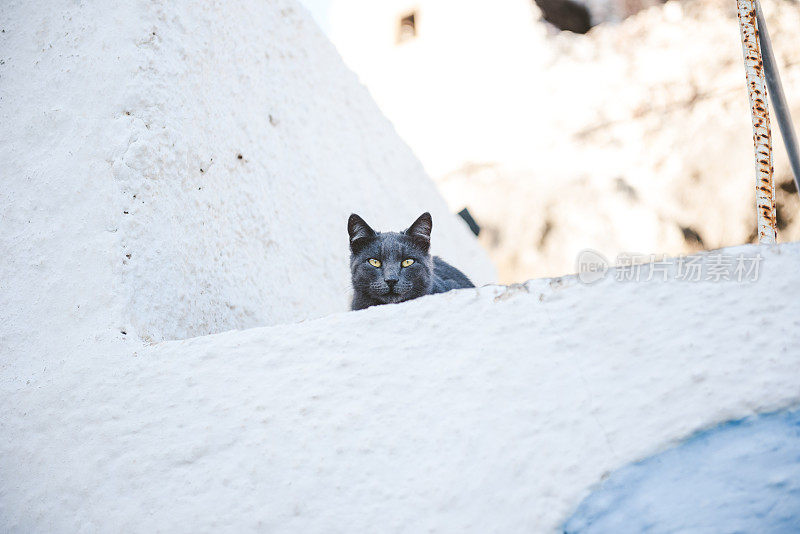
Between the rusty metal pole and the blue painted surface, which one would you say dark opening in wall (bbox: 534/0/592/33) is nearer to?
the rusty metal pole

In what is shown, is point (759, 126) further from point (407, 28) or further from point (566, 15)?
point (407, 28)

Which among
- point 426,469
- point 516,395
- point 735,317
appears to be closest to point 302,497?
point 426,469

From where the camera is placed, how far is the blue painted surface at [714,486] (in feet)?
3.34

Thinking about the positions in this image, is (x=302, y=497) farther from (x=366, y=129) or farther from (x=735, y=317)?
(x=366, y=129)

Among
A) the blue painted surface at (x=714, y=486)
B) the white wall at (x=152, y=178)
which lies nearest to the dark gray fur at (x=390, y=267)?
the white wall at (x=152, y=178)

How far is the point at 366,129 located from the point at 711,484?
3240 millimetres

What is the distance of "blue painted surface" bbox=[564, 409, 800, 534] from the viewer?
102cm

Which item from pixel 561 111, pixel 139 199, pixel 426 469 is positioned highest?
pixel 561 111

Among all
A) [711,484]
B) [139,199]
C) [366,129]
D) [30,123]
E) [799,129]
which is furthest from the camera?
[799,129]

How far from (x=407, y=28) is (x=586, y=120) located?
2868 mm

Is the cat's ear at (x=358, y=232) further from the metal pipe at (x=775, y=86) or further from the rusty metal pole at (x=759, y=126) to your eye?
the metal pipe at (x=775, y=86)

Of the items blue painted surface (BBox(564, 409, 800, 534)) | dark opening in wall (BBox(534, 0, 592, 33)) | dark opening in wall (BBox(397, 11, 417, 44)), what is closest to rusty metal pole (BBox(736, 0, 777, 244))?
blue painted surface (BBox(564, 409, 800, 534))

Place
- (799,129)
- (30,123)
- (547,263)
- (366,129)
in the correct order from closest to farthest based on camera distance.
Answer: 1. (30,123)
2. (366,129)
3. (799,129)
4. (547,263)

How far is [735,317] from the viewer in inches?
42.4
